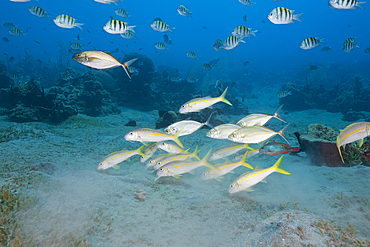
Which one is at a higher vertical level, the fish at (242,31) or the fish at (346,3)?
the fish at (346,3)

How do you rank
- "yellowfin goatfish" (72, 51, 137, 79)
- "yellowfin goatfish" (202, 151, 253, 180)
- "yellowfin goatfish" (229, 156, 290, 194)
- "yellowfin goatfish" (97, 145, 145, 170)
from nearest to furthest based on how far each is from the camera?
"yellowfin goatfish" (229, 156, 290, 194)
"yellowfin goatfish" (72, 51, 137, 79)
"yellowfin goatfish" (202, 151, 253, 180)
"yellowfin goatfish" (97, 145, 145, 170)

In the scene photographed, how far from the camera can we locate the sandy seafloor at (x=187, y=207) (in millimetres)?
2316

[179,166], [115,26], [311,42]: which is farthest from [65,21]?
[311,42]

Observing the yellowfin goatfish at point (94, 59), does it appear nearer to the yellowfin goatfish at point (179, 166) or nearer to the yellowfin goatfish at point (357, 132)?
the yellowfin goatfish at point (179, 166)

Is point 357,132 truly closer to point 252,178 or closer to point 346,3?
point 252,178

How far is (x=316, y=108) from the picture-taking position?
701 inches

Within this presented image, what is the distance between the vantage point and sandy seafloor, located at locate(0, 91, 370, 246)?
7.60 ft

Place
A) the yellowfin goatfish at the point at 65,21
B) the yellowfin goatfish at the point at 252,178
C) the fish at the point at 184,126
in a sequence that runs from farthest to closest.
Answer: the yellowfin goatfish at the point at 65,21, the fish at the point at 184,126, the yellowfin goatfish at the point at 252,178

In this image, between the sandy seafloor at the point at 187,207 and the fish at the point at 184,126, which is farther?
the fish at the point at 184,126

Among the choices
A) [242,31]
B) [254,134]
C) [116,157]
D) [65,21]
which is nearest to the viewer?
[254,134]

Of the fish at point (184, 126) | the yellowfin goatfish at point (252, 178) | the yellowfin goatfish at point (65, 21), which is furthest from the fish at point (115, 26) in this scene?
the yellowfin goatfish at point (252, 178)

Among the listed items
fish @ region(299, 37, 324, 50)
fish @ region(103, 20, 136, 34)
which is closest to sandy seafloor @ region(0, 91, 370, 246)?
fish @ region(103, 20, 136, 34)

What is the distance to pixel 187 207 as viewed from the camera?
3.29 m

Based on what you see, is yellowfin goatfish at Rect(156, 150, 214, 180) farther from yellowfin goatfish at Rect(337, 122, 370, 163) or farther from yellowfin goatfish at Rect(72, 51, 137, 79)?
yellowfin goatfish at Rect(337, 122, 370, 163)
